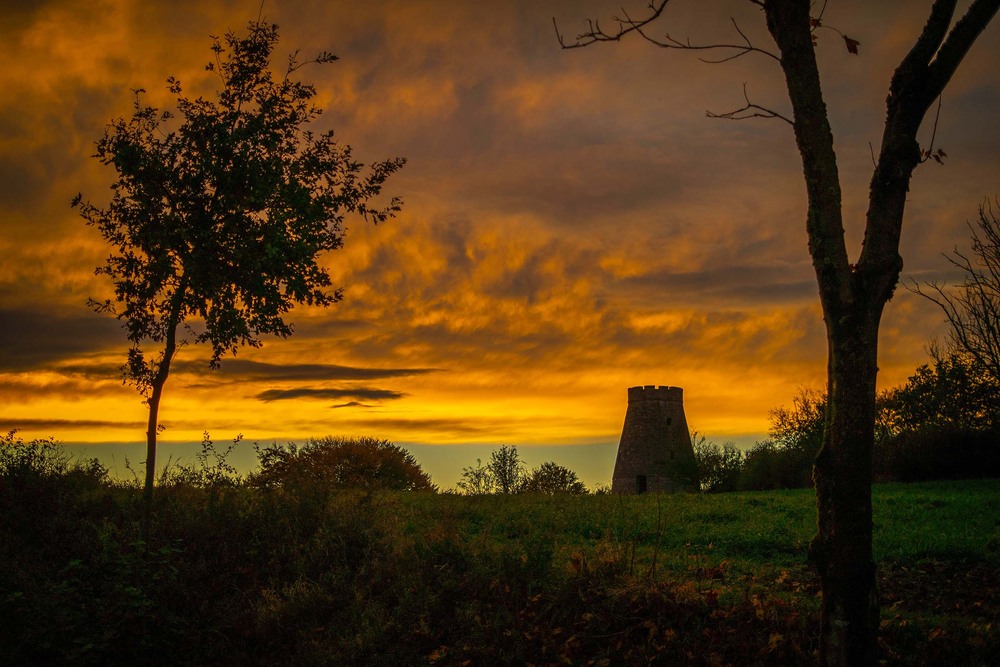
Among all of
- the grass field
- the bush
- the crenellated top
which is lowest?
the grass field

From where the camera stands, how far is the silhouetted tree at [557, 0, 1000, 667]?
6.45 m

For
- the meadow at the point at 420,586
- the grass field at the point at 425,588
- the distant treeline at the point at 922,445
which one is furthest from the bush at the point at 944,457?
the grass field at the point at 425,588

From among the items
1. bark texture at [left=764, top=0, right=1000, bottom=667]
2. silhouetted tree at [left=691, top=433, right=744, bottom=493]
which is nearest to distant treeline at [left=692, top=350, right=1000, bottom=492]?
silhouetted tree at [left=691, top=433, right=744, bottom=493]

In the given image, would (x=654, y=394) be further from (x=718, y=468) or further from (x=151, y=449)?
(x=151, y=449)

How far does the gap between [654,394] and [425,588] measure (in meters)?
32.4

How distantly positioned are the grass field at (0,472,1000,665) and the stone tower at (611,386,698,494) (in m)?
25.0

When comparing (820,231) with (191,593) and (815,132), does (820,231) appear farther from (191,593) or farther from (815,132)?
(191,593)

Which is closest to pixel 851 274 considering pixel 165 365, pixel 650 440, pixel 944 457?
pixel 165 365

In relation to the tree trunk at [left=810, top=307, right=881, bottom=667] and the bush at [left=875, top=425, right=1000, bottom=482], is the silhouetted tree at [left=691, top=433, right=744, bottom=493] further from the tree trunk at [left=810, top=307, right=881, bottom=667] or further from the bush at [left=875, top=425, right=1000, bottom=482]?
the tree trunk at [left=810, top=307, right=881, bottom=667]

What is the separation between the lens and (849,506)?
21.3ft

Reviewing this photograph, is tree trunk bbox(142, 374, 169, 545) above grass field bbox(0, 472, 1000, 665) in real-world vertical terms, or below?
above

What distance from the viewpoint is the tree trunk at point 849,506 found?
253 inches

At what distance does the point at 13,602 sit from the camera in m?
9.80

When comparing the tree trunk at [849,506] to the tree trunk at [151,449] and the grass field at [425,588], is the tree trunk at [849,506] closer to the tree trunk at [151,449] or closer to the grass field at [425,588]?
the grass field at [425,588]
